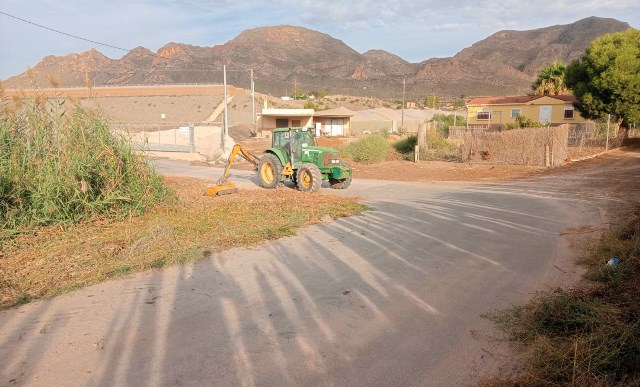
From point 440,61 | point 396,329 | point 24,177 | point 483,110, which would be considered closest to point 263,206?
point 24,177

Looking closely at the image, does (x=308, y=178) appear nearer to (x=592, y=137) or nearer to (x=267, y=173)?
(x=267, y=173)

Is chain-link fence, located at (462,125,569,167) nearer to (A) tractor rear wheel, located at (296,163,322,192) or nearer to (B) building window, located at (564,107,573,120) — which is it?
(A) tractor rear wheel, located at (296,163,322,192)

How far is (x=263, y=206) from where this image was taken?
12125 mm

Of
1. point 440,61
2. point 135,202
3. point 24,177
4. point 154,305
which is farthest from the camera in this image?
point 440,61

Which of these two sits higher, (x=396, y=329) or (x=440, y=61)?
(x=440, y=61)

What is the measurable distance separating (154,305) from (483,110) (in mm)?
46760

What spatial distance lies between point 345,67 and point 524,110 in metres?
134

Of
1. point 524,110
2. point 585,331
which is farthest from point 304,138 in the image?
point 524,110

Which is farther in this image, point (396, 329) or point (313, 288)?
point (313, 288)

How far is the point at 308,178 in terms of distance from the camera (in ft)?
53.0

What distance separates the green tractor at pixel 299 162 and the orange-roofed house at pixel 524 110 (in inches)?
1077

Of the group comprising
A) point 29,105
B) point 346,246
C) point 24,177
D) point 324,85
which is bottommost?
point 346,246

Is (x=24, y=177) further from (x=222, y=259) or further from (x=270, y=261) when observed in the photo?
(x=270, y=261)

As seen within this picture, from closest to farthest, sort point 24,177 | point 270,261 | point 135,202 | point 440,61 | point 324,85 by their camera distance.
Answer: point 270,261 < point 24,177 < point 135,202 < point 324,85 < point 440,61
